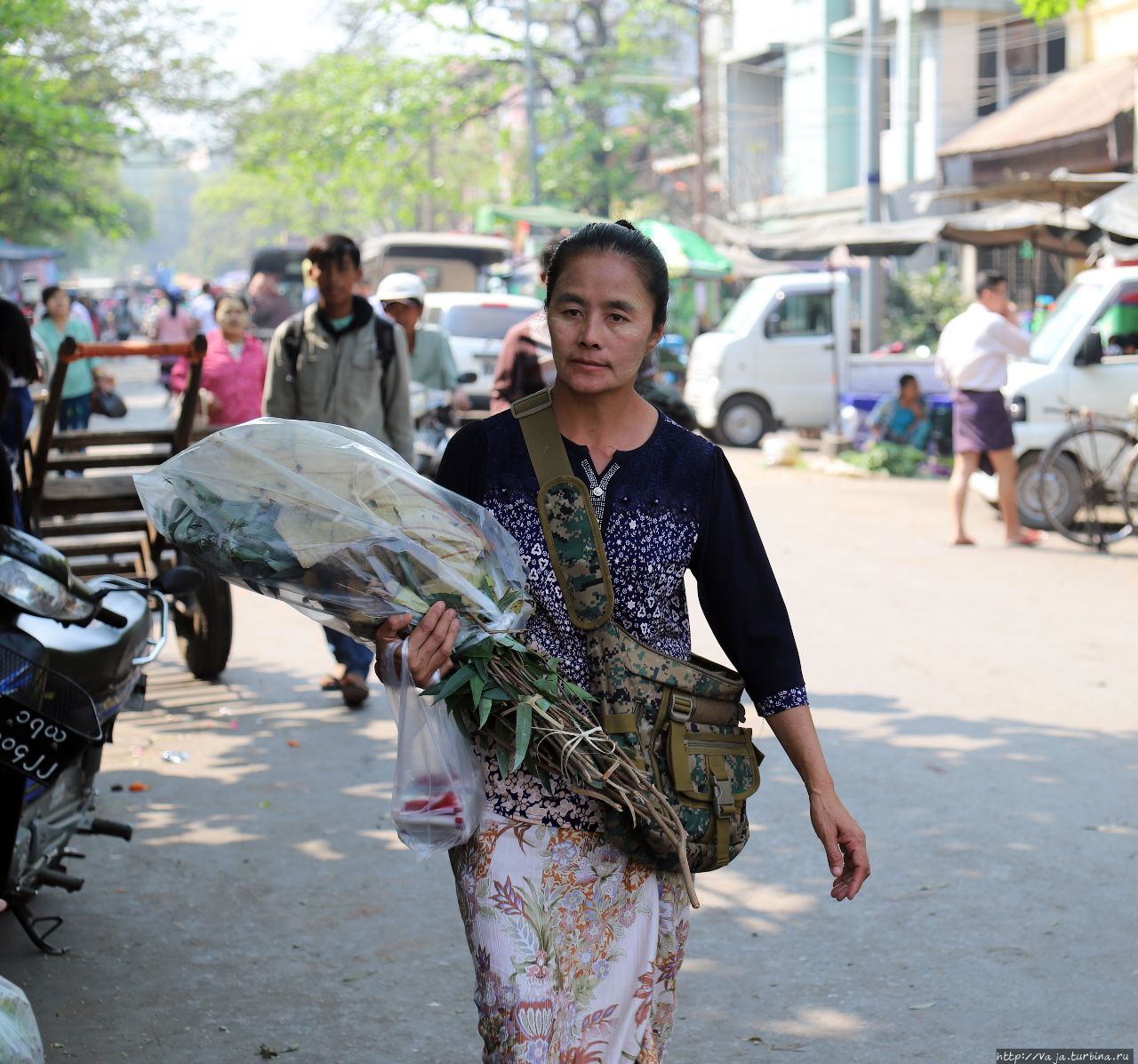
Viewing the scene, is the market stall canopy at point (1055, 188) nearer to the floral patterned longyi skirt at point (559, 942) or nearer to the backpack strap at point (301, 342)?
the backpack strap at point (301, 342)

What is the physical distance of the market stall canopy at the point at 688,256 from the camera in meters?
23.0

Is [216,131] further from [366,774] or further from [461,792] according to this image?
[461,792]

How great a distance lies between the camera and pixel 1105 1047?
3809 millimetres

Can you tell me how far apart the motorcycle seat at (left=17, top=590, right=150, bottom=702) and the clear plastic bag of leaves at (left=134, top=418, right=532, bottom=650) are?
145cm

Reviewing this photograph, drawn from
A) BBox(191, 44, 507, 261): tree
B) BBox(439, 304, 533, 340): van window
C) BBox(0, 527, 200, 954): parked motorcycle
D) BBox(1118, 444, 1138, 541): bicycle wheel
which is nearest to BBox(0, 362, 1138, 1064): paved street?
BBox(0, 527, 200, 954): parked motorcycle

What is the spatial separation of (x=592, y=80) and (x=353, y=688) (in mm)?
34122

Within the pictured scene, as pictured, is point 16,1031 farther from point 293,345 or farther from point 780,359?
point 780,359

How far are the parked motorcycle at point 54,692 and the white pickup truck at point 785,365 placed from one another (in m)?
15.0

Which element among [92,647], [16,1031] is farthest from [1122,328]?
[16,1031]

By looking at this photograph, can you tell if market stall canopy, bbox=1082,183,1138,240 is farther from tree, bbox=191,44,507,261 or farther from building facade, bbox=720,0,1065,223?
tree, bbox=191,44,507,261

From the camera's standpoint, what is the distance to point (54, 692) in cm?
362

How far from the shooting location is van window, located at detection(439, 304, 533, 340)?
20.0 m

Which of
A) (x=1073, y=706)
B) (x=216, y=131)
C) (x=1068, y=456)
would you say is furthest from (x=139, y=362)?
(x=1073, y=706)

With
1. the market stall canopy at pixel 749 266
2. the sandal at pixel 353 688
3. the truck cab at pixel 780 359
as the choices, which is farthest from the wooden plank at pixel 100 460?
the market stall canopy at pixel 749 266
